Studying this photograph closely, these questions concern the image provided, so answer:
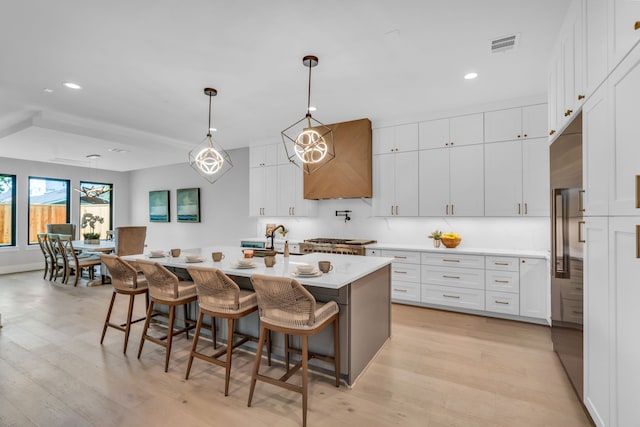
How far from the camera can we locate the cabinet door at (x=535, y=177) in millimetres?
3893

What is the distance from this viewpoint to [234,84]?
3.63m

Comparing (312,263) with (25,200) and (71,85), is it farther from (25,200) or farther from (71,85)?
(25,200)

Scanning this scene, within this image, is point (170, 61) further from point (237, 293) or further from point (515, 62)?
point (515, 62)

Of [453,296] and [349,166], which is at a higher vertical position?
[349,166]

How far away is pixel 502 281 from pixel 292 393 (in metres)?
3.00

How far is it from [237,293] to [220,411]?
79 centimetres

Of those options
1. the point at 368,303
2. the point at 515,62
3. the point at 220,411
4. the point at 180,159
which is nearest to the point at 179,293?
the point at 220,411

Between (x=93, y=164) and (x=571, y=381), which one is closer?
(x=571, y=381)

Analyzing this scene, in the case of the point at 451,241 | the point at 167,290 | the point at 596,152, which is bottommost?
the point at 167,290

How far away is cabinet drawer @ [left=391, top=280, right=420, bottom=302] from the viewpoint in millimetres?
4418

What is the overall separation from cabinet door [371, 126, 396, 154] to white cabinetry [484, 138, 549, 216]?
4.39ft

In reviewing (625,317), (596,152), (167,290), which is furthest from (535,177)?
(167,290)

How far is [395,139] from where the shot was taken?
15.9ft

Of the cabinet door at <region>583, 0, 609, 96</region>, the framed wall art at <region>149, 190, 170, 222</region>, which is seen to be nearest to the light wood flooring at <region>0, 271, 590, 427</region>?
the cabinet door at <region>583, 0, 609, 96</region>
